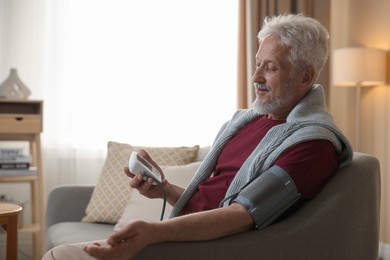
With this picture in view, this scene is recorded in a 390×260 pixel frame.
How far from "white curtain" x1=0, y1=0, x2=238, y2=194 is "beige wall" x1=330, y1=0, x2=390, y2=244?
0.74 meters

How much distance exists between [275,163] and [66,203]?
1.59m

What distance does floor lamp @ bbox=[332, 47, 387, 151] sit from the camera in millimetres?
3842

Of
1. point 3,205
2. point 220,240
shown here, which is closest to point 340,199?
point 220,240

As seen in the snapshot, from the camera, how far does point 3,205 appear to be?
2.76m

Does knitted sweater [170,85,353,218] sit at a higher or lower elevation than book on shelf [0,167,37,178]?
higher

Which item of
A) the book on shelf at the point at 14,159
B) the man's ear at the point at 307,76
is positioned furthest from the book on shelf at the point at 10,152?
the man's ear at the point at 307,76

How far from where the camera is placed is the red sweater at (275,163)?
5.32 feet

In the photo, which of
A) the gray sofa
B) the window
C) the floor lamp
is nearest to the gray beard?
the gray sofa

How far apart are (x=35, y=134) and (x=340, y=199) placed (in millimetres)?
2281

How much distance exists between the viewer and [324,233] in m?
1.64

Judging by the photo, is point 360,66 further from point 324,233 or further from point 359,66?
point 324,233

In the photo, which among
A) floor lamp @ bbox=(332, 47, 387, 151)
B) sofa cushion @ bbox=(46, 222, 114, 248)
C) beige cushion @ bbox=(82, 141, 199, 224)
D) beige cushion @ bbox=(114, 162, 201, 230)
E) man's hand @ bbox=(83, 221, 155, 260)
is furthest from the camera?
floor lamp @ bbox=(332, 47, 387, 151)

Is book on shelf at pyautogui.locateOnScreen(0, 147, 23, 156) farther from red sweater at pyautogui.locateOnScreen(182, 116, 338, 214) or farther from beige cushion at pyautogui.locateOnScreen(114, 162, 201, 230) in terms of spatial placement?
red sweater at pyautogui.locateOnScreen(182, 116, 338, 214)

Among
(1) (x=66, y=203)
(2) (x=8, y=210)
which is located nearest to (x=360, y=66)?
(1) (x=66, y=203)
